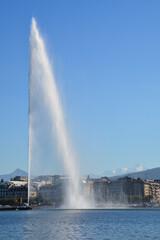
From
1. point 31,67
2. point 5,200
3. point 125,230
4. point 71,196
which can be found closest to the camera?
point 125,230

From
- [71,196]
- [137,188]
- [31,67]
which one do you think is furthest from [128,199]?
[31,67]

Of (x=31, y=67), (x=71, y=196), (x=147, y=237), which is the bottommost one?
(x=147, y=237)

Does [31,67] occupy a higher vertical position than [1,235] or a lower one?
higher

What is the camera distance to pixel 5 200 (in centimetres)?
15038

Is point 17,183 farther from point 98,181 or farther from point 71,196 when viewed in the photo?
point 71,196

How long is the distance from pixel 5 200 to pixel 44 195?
1466cm

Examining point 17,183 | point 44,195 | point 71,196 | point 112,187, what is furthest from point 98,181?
point 71,196

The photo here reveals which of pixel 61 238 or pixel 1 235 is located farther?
pixel 1 235

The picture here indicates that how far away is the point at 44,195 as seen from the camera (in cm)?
15950

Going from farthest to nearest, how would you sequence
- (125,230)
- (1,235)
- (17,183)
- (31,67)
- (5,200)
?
(17,183) → (5,200) → (31,67) → (125,230) → (1,235)

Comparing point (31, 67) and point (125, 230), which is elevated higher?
point (31, 67)

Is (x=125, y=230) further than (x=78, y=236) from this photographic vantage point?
Yes

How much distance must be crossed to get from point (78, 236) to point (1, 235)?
6.43m

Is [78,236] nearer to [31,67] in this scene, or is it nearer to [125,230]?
[125,230]
